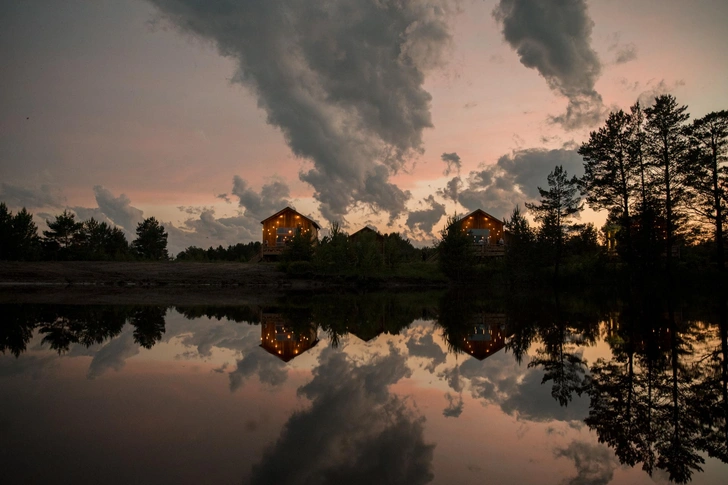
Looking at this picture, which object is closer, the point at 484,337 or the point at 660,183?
the point at 484,337

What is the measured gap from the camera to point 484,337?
12492mm

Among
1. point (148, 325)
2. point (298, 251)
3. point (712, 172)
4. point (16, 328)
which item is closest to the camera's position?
point (16, 328)

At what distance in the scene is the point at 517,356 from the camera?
9.74 m

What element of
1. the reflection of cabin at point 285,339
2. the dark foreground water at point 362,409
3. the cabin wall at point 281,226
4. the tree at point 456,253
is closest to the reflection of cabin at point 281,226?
the cabin wall at point 281,226

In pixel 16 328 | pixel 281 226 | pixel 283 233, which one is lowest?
pixel 16 328

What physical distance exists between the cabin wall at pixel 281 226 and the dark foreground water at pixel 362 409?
52.8 m

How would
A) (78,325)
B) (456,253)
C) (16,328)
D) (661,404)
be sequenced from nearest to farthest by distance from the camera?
(661,404) → (16,328) → (78,325) → (456,253)

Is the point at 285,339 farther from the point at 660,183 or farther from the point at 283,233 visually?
the point at 283,233

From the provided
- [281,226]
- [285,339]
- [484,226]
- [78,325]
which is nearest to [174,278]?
[281,226]

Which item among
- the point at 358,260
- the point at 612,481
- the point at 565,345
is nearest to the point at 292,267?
the point at 358,260

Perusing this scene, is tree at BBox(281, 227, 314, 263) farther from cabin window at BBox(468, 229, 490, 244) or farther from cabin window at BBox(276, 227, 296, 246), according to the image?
cabin window at BBox(468, 229, 490, 244)

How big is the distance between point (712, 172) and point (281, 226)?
49.0 meters

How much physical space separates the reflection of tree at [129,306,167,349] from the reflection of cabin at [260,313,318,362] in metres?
2.73

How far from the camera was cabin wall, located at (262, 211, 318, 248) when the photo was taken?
65062 mm
